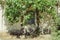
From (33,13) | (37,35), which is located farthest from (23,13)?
(37,35)

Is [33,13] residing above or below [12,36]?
above

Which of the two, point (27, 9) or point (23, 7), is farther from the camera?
point (27, 9)

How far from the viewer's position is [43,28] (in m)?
13.6

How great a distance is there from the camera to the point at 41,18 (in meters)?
13.3

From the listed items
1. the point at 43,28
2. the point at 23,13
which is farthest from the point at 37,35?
the point at 23,13

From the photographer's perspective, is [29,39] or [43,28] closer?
[29,39]

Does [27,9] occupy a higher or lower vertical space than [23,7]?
lower

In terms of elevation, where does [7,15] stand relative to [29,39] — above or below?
above

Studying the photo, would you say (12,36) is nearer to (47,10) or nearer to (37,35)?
(37,35)

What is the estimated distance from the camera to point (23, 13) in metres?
13.0

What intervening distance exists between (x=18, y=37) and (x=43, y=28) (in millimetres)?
1523

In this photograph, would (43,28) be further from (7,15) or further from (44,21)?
(7,15)

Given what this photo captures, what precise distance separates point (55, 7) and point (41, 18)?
3.48ft

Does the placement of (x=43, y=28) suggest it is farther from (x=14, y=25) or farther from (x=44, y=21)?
(x=14, y=25)
